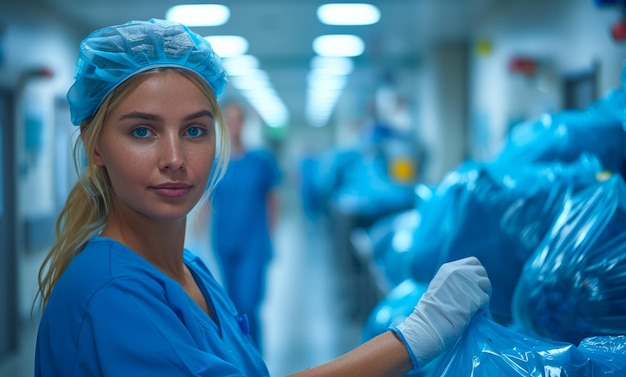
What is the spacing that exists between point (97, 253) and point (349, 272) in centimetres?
465

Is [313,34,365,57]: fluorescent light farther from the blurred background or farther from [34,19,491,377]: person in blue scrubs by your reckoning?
[34,19,491,377]: person in blue scrubs

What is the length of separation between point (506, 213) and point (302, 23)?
4415mm

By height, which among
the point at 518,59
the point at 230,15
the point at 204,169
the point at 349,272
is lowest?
the point at 349,272

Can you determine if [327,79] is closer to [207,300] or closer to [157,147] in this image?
[207,300]

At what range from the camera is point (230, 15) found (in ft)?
17.0

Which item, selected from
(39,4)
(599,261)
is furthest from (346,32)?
(599,261)

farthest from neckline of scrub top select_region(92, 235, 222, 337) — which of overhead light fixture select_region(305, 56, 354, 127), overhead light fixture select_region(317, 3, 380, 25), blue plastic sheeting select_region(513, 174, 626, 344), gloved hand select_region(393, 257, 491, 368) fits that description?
overhead light fixture select_region(305, 56, 354, 127)

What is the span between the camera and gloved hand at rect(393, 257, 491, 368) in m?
1.04

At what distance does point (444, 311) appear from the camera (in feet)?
3.46

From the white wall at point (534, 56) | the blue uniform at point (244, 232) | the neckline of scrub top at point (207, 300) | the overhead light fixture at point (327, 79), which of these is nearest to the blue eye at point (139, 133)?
the neckline of scrub top at point (207, 300)

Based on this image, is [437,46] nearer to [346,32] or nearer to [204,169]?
[346,32]

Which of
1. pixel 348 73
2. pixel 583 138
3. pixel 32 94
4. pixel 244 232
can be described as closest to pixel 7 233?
pixel 32 94

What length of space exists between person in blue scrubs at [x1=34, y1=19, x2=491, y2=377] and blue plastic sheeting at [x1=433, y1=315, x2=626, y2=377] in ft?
0.16

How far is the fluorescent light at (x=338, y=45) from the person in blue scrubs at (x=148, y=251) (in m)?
5.28
